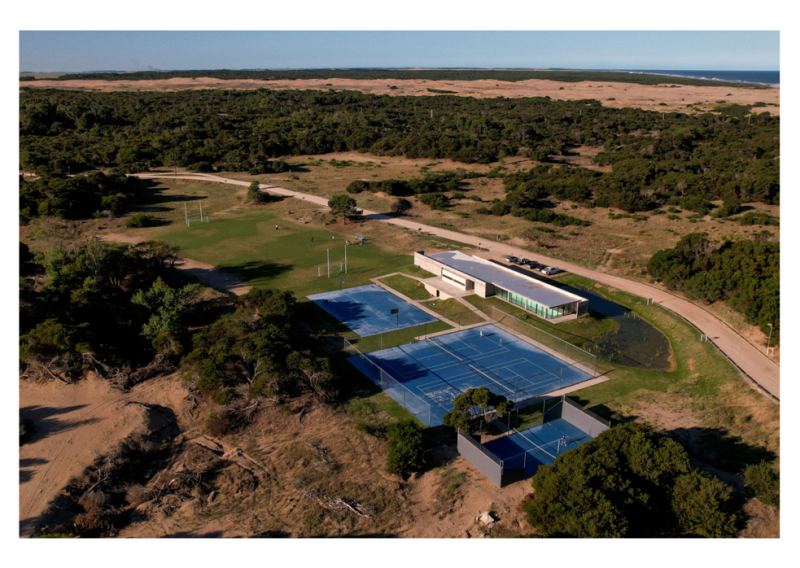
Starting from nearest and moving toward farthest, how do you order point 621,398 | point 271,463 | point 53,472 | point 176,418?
point 53,472, point 271,463, point 176,418, point 621,398

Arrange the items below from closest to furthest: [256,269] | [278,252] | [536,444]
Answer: [536,444], [256,269], [278,252]

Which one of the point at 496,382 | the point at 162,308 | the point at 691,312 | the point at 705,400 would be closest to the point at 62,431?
the point at 162,308

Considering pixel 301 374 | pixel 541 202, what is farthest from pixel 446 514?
pixel 541 202

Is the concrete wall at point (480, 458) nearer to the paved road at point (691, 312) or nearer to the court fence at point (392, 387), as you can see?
the court fence at point (392, 387)

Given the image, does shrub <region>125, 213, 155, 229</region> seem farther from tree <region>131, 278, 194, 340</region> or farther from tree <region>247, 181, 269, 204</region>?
tree <region>131, 278, 194, 340</region>

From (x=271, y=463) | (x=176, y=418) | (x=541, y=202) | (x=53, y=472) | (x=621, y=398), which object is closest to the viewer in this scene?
(x=53, y=472)

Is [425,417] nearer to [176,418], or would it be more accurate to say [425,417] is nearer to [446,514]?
[446,514]

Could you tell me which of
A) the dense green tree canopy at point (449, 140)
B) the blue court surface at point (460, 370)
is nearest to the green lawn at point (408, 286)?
the blue court surface at point (460, 370)

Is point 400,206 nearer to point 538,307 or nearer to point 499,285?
point 499,285
